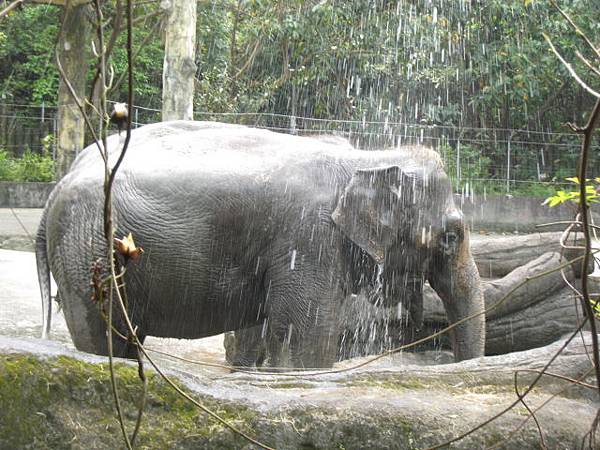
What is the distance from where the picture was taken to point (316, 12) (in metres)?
17.3

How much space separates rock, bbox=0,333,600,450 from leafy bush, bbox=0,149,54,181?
16.4 metres

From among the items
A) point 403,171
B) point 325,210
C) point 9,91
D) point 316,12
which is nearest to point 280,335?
point 325,210

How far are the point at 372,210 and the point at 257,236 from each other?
0.70 m

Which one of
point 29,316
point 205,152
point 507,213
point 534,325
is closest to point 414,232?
point 205,152


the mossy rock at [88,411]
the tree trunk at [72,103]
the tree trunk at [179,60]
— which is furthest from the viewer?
the tree trunk at [72,103]

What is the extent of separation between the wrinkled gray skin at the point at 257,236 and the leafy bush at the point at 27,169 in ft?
45.1

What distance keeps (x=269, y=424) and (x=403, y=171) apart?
9.52 feet

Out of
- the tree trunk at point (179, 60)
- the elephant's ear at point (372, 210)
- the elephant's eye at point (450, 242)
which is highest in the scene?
the tree trunk at point (179, 60)

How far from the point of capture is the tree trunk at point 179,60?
10.1 metres

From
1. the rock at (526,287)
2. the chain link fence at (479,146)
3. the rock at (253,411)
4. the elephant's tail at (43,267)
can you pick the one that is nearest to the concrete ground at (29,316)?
the elephant's tail at (43,267)

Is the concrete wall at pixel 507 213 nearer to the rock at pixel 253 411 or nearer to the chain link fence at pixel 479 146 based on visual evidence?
the chain link fence at pixel 479 146

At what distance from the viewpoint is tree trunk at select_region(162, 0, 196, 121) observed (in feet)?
33.1

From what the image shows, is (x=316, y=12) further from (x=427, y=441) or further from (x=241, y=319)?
(x=427, y=441)

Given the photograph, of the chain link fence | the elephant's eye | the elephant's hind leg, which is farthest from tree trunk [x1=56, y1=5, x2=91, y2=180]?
the elephant's eye
